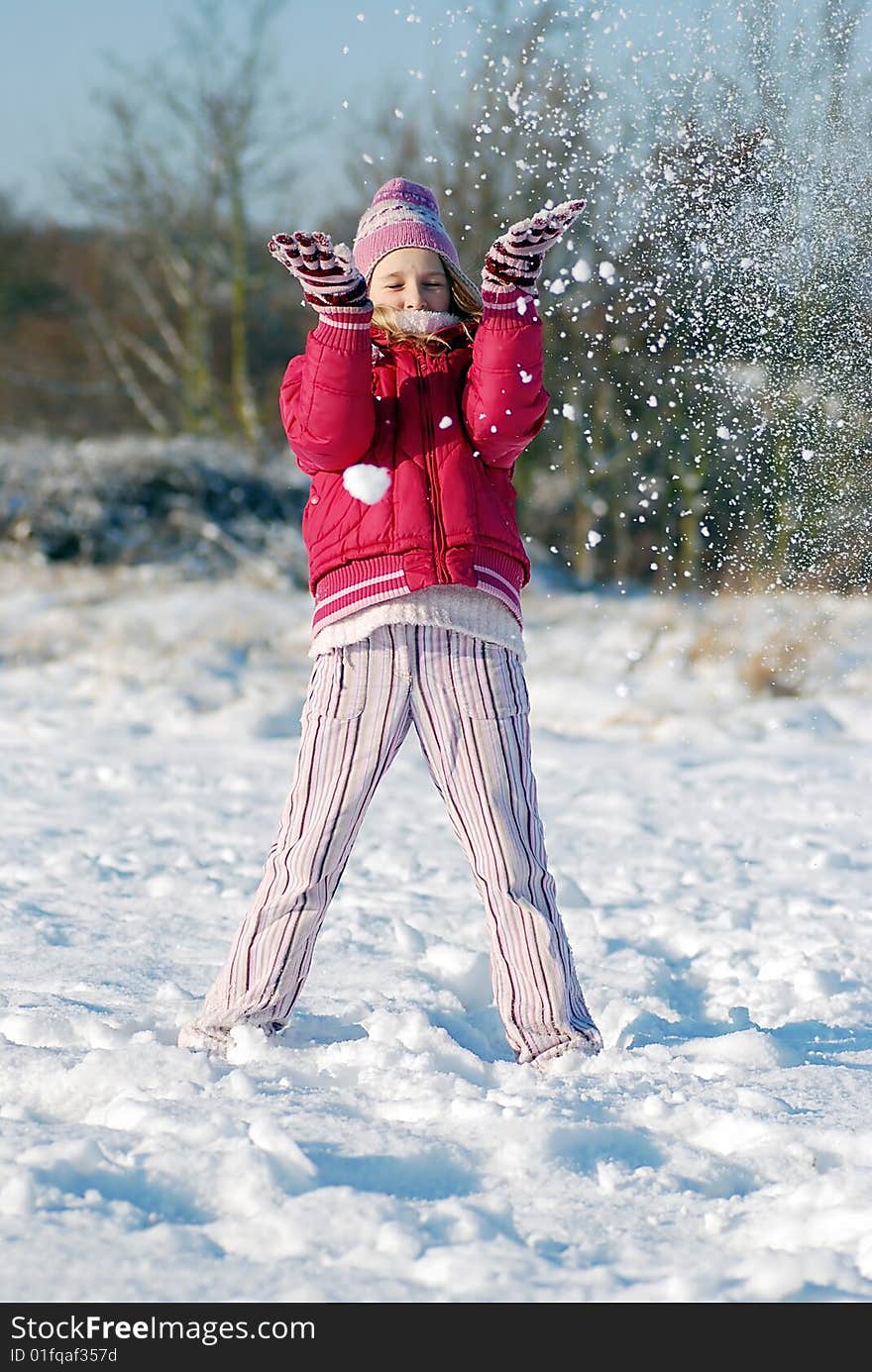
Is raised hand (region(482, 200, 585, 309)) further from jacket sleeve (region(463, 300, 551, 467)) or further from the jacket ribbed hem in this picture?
the jacket ribbed hem

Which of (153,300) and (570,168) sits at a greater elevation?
(153,300)

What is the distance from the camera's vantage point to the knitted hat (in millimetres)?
2348

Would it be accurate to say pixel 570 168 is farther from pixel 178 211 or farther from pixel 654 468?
pixel 178 211

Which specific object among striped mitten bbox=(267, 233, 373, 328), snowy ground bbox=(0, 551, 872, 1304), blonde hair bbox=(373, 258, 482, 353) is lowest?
Answer: snowy ground bbox=(0, 551, 872, 1304)

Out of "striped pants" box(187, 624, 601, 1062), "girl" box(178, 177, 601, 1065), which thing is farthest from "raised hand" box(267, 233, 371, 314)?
"striped pants" box(187, 624, 601, 1062)

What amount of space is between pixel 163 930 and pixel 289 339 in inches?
574

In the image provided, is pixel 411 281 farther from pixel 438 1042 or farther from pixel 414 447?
pixel 438 1042

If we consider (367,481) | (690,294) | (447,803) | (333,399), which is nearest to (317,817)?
(447,803)

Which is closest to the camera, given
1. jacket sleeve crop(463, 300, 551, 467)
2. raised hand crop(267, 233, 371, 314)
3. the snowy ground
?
the snowy ground

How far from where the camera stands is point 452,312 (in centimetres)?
240

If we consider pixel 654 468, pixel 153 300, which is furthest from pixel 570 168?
pixel 153 300

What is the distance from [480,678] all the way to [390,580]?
227 mm

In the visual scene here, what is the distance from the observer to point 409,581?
7.36ft
